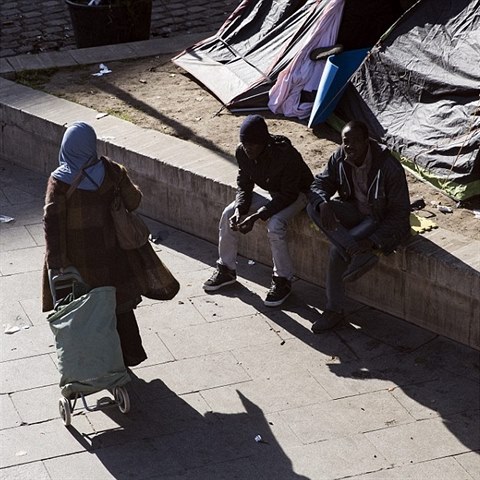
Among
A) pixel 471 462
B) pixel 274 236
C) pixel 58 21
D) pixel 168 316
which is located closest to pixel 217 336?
pixel 168 316

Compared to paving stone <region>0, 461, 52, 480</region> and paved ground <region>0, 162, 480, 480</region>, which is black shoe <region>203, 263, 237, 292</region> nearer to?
paved ground <region>0, 162, 480, 480</region>

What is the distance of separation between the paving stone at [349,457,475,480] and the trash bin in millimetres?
7150

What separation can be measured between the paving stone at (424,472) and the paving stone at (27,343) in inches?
90.7

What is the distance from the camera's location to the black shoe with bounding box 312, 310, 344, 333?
7.29m

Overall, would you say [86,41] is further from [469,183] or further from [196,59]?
[469,183]

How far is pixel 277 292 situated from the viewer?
7.61 metres

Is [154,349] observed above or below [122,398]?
below

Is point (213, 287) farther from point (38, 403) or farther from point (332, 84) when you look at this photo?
point (332, 84)

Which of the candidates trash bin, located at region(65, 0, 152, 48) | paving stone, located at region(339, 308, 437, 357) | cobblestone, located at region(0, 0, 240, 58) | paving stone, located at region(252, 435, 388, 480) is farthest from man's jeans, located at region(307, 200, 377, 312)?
cobblestone, located at region(0, 0, 240, 58)

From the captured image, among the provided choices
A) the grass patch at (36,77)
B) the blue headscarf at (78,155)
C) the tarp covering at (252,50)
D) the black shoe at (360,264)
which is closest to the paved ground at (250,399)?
the black shoe at (360,264)

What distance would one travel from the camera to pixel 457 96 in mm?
8570

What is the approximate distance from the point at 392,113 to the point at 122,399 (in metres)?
3.75

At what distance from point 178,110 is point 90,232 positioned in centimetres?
376

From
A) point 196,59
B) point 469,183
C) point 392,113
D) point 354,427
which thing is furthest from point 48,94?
point 354,427
